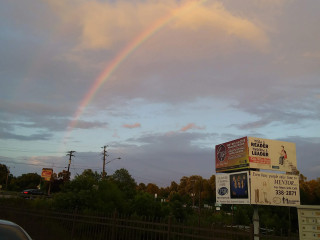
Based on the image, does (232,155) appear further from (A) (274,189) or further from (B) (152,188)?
(B) (152,188)

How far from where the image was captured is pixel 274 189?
12703 mm

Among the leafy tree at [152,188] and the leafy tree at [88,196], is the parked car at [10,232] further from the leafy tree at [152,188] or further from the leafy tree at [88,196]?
the leafy tree at [152,188]

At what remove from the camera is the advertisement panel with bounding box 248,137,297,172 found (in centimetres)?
1293

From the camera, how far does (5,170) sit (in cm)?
9194

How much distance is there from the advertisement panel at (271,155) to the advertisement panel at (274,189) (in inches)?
16.0

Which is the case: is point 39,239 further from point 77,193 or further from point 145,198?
point 145,198

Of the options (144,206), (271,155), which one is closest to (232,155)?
(271,155)

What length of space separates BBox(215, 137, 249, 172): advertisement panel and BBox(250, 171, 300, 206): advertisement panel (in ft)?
2.67

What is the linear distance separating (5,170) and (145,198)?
89421mm

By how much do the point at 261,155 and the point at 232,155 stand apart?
148 centimetres

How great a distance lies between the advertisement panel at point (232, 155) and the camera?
1310cm

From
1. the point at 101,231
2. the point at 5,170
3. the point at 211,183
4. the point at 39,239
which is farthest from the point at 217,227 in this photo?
the point at 5,170

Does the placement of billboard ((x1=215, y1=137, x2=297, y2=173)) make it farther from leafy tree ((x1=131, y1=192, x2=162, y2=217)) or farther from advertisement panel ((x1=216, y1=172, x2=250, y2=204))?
leafy tree ((x1=131, y1=192, x2=162, y2=217))

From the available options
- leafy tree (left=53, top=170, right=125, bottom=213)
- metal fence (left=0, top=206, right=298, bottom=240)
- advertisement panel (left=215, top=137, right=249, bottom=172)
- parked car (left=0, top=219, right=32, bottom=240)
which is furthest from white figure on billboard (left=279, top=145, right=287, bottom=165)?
parked car (left=0, top=219, right=32, bottom=240)
